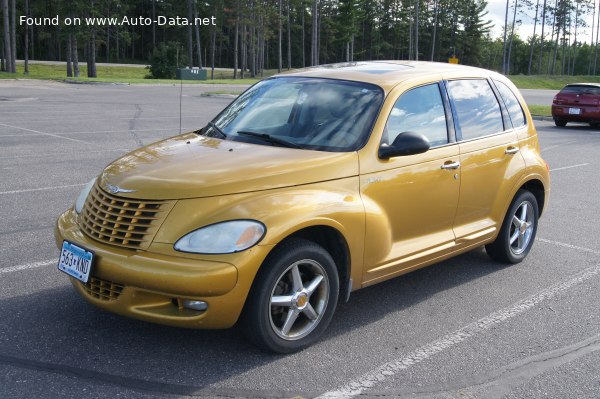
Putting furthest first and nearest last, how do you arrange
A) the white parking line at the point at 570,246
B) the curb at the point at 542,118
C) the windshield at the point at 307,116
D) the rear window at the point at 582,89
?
the curb at the point at 542,118 < the rear window at the point at 582,89 < the white parking line at the point at 570,246 < the windshield at the point at 307,116

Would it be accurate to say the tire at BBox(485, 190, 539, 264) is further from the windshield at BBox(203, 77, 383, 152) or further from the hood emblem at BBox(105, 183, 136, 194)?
the hood emblem at BBox(105, 183, 136, 194)

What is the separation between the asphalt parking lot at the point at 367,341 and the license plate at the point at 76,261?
44cm

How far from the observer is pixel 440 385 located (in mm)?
3615

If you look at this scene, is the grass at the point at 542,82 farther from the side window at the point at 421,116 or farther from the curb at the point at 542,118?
the side window at the point at 421,116

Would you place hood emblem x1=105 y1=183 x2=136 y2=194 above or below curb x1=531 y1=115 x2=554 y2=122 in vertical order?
above

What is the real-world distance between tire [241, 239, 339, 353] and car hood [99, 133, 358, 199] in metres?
0.44

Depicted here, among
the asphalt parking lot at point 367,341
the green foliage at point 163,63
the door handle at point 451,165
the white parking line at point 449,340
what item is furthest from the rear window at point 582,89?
the green foliage at point 163,63

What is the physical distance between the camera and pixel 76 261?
3832 millimetres

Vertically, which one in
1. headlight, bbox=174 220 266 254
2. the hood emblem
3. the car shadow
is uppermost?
the hood emblem

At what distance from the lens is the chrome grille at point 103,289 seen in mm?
3676

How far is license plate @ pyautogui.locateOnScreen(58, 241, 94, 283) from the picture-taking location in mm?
3719

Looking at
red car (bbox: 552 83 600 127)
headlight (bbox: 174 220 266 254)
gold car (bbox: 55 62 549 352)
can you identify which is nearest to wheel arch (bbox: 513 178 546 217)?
gold car (bbox: 55 62 549 352)

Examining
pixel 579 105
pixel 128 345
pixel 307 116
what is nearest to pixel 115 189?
pixel 128 345

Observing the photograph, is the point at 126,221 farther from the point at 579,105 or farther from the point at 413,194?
the point at 579,105
